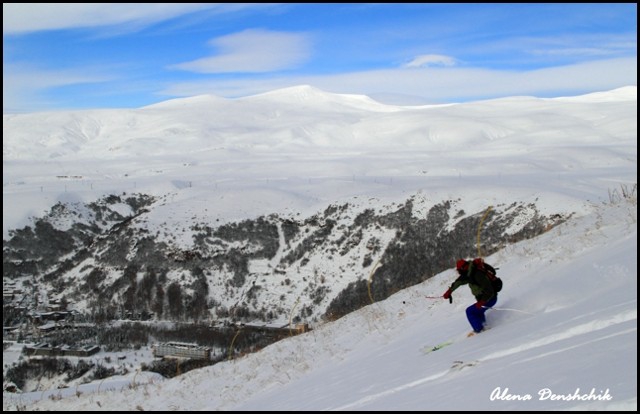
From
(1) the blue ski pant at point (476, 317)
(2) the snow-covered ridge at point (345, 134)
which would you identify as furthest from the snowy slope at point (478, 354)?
(2) the snow-covered ridge at point (345, 134)

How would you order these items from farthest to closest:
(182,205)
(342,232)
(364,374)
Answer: (182,205), (342,232), (364,374)

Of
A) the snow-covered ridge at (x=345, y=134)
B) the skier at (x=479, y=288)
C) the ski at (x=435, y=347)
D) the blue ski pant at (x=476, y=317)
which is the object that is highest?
the snow-covered ridge at (x=345, y=134)

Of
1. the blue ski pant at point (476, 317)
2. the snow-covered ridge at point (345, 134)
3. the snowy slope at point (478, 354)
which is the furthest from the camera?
the snow-covered ridge at point (345, 134)

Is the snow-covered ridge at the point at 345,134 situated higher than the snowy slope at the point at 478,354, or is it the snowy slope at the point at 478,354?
the snow-covered ridge at the point at 345,134

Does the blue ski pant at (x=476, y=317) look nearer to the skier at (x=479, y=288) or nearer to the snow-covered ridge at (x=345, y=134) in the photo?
the skier at (x=479, y=288)

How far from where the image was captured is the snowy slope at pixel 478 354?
4941 millimetres

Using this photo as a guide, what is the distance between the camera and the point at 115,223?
68.7 meters

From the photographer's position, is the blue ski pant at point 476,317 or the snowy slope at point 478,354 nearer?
the snowy slope at point 478,354

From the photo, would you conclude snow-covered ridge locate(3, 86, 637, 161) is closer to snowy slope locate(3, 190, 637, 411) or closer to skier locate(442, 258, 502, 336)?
snowy slope locate(3, 190, 637, 411)

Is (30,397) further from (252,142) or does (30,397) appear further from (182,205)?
(252,142)

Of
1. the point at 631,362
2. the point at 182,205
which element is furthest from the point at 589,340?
the point at 182,205

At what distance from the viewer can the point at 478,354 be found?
697 cm

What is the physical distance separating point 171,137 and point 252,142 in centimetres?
3358

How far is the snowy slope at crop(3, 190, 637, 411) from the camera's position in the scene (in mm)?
4941
